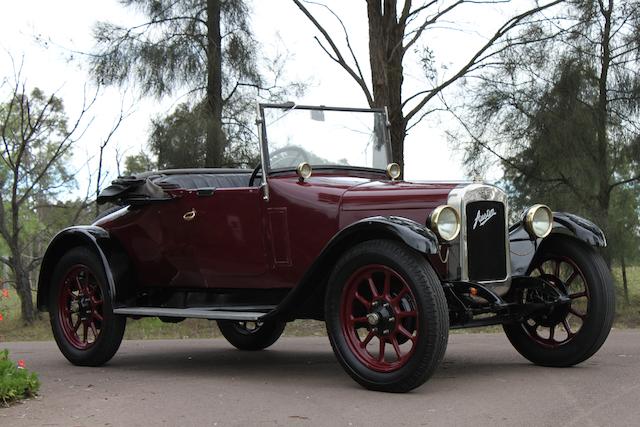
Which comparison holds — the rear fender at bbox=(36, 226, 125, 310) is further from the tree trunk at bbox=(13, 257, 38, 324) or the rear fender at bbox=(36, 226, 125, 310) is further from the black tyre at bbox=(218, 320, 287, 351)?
the tree trunk at bbox=(13, 257, 38, 324)

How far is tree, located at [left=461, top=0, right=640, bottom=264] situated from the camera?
41.2 ft

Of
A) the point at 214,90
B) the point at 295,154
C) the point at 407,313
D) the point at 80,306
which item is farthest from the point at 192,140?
the point at 407,313

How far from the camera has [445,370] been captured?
20.0ft

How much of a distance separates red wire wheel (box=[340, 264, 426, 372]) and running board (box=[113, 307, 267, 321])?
718 mm

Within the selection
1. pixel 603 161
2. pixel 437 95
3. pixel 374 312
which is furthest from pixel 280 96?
pixel 374 312

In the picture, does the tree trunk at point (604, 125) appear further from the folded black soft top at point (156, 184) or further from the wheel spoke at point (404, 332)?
the wheel spoke at point (404, 332)

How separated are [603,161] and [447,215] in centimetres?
842

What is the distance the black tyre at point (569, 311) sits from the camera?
5.93m

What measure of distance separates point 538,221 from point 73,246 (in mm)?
4023

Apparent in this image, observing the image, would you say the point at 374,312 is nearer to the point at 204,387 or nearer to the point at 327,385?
the point at 327,385

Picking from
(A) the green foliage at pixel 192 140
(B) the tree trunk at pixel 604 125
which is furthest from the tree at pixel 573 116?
(A) the green foliage at pixel 192 140

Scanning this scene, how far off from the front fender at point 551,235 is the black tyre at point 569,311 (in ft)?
0.34

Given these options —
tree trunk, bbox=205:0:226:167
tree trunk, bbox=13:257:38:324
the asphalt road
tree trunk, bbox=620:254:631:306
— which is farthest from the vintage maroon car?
tree trunk, bbox=13:257:38:324

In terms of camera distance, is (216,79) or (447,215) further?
(216,79)
